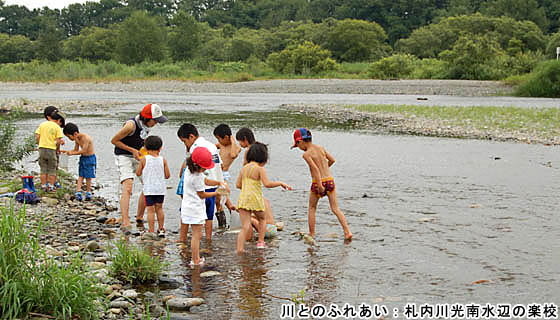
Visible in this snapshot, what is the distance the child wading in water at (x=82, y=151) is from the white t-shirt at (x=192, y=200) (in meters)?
3.41

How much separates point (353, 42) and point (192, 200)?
89.1m

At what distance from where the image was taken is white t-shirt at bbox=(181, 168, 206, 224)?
7.39 meters

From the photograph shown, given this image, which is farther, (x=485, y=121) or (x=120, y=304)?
(x=485, y=121)

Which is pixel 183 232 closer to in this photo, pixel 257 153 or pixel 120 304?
pixel 257 153

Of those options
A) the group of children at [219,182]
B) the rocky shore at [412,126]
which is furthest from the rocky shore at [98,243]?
the rocky shore at [412,126]

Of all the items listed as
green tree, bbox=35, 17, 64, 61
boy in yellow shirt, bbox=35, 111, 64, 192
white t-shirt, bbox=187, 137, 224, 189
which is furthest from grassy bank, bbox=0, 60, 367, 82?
white t-shirt, bbox=187, 137, 224, 189

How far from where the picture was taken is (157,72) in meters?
78.6

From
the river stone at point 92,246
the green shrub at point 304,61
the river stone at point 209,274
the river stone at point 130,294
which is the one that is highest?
the green shrub at point 304,61

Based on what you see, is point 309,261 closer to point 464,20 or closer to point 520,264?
point 520,264

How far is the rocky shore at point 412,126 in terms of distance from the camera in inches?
781

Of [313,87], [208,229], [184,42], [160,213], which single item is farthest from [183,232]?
[184,42]

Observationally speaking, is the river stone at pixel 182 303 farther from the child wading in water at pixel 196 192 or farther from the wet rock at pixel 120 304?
the child wading in water at pixel 196 192

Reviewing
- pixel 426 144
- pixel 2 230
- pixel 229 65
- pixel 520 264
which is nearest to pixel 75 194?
pixel 2 230

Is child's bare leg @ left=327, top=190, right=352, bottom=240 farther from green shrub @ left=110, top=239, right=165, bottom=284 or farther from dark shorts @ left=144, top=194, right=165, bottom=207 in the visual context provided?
green shrub @ left=110, top=239, right=165, bottom=284
